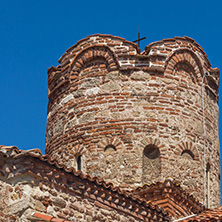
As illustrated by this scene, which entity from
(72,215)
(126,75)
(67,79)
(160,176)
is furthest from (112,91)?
(72,215)

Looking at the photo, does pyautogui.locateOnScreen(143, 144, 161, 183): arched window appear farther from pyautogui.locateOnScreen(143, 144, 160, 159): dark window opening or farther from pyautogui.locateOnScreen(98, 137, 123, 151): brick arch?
pyautogui.locateOnScreen(98, 137, 123, 151): brick arch

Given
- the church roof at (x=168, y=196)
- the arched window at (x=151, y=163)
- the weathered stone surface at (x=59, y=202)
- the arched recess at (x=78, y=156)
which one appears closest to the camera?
the weathered stone surface at (x=59, y=202)

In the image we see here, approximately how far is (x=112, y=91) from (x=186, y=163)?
8.20 feet

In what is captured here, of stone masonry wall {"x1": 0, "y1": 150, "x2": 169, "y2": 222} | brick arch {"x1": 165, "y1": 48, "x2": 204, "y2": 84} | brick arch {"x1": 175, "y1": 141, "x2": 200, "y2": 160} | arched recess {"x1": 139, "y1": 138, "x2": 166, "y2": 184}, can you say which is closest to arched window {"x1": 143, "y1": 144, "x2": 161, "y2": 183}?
arched recess {"x1": 139, "y1": 138, "x2": 166, "y2": 184}

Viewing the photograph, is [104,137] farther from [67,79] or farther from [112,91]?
[67,79]

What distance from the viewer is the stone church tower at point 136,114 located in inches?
546

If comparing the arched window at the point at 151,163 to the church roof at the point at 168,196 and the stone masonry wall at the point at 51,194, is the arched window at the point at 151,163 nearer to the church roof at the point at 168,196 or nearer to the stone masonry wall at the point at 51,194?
the church roof at the point at 168,196

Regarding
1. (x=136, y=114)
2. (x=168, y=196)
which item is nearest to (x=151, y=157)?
(x=136, y=114)

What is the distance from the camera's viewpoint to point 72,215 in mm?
10328

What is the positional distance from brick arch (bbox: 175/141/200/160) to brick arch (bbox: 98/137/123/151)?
138 centimetres

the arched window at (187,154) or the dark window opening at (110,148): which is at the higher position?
the arched window at (187,154)

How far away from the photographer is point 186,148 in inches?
560

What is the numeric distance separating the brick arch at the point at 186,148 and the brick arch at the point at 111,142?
4.51 ft

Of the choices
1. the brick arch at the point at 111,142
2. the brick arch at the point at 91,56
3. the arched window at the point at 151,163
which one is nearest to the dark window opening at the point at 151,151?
the arched window at the point at 151,163
